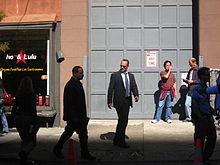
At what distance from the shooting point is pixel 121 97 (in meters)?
8.34

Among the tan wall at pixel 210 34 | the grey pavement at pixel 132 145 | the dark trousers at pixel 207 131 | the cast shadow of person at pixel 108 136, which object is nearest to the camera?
the dark trousers at pixel 207 131

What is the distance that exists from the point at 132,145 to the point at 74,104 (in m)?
2.08

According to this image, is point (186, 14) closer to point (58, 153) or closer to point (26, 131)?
point (58, 153)

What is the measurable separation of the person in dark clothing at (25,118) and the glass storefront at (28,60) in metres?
4.60

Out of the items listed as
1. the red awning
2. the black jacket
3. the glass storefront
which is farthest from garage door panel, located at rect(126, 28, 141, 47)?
the black jacket

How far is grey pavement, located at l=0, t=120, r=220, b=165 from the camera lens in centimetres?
760

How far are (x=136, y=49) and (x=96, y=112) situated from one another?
249 centimetres

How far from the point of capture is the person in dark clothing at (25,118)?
7089 millimetres

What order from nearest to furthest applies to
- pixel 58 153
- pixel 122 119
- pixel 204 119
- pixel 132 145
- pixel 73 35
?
pixel 204 119 → pixel 58 153 → pixel 122 119 → pixel 132 145 → pixel 73 35

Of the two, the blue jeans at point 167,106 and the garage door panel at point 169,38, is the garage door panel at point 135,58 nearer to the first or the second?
the garage door panel at point 169,38

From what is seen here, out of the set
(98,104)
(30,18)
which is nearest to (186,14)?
(98,104)

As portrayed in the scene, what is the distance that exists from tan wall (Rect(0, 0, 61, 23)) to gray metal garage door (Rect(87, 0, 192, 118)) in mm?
1175

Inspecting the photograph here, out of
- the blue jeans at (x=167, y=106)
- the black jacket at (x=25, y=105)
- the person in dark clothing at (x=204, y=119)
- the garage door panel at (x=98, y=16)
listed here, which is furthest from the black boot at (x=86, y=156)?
the garage door panel at (x=98, y=16)

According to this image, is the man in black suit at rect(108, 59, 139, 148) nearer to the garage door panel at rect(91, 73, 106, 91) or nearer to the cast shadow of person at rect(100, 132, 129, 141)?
the cast shadow of person at rect(100, 132, 129, 141)
